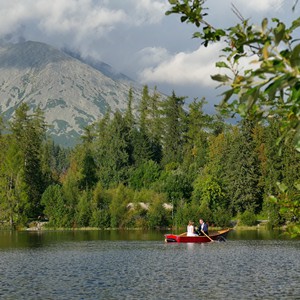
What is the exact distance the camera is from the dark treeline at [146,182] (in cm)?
8631

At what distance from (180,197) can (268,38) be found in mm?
87725

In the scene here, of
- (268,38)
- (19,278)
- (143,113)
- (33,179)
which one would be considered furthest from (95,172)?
(268,38)

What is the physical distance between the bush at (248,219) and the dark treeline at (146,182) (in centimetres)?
15

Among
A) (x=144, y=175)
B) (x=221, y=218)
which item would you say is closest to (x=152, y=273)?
(x=221, y=218)

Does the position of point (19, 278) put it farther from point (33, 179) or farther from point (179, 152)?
point (179, 152)

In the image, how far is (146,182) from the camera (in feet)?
334

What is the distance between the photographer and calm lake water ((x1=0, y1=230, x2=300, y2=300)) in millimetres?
22828

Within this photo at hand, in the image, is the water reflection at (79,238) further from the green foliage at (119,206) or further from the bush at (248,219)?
the green foliage at (119,206)

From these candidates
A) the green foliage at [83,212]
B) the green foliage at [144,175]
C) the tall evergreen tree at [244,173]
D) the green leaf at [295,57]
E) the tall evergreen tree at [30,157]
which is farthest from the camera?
the green foliage at [144,175]

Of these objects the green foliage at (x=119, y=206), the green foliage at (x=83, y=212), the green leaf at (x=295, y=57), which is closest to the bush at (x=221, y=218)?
the green foliage at (x=119, y=206)

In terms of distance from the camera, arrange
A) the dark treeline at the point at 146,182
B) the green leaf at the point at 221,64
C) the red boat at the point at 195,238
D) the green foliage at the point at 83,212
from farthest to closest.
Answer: the green foliage at the point at 83,212 < the dark treeline at the point at 146,182 < the red boat at the point at 195,238 < the green leaf at the point at 221,64

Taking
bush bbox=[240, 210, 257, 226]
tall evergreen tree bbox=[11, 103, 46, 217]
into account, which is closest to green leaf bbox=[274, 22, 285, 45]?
bush bbox=[240, 210, 257, 226]

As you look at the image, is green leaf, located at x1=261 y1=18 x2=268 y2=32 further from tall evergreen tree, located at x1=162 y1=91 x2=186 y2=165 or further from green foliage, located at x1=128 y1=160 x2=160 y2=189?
tall evergreen tree, located at x1=162 y1=91 x2=186 y2=165

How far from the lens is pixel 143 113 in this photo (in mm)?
129875
